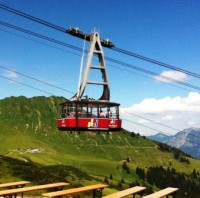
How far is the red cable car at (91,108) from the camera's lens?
109ft

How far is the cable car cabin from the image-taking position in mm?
33000

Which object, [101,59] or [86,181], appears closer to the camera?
[101,59]

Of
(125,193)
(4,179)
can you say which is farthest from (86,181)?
(125,193)

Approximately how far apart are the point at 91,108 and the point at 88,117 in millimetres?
920

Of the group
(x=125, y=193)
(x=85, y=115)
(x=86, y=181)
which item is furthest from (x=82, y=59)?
(x=86, y=181)

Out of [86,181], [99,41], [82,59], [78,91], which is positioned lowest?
[86,181]

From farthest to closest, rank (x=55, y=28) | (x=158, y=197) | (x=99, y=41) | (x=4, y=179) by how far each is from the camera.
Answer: (x=4, y=179) → (x=99, y=41) → (x=55, y=28) → (x=158, y=197)

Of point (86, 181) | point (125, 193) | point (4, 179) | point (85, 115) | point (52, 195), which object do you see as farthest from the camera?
point (86, 181)

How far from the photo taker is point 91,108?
3381 centimetres

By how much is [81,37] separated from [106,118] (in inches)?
312

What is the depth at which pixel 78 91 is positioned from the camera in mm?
33875

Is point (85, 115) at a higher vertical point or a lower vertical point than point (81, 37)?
lower

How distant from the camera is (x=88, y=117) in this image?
1316 inches

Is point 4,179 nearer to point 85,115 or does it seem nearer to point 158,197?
point 85,115
